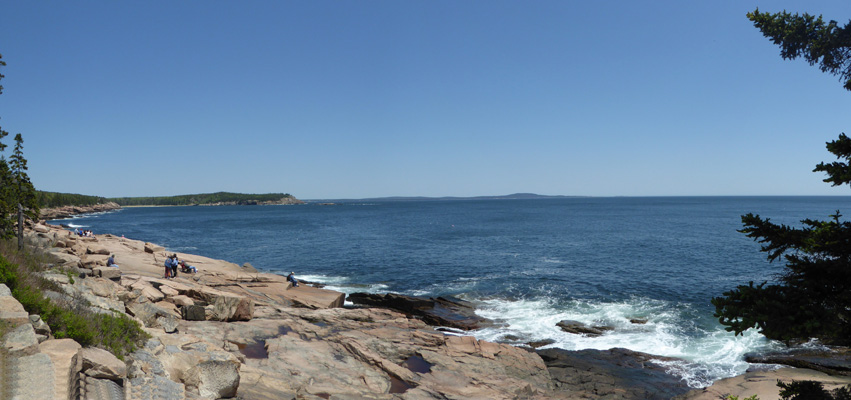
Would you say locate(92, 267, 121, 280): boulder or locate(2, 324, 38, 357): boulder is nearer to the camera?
locate(2, 324, 38, 357): boulder

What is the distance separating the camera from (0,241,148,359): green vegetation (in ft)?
33.6

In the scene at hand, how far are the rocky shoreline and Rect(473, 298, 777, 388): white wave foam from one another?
1.59m

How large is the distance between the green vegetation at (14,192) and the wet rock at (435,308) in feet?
73.2

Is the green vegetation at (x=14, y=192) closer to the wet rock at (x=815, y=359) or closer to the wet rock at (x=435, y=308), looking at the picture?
the wet rock at (x=435, y=308)

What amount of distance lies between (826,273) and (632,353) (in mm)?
15753

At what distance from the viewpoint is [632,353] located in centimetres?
2269

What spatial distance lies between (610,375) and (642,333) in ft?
26.9

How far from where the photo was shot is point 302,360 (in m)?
16.8

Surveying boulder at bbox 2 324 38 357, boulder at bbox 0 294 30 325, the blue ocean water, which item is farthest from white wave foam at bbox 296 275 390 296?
boulder at bbox 2 324 38 357

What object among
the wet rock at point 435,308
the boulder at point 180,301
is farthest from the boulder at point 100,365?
the wet rock at point 435,308

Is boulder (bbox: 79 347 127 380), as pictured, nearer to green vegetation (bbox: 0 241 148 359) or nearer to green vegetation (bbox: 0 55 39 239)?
green vegetation (bbox: 0 241 148 359)

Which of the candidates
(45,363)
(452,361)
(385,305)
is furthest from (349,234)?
(45,363)

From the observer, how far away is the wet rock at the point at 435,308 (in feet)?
92.7

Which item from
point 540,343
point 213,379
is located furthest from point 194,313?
point 540,343
